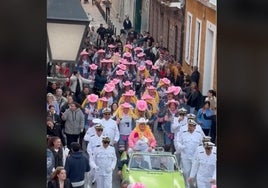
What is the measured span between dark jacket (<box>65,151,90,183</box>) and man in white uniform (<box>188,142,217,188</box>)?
5.76 feet

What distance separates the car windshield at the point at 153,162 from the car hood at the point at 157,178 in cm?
11

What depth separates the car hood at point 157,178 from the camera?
11.6 meters

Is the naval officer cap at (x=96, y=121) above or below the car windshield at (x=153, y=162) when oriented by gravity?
above

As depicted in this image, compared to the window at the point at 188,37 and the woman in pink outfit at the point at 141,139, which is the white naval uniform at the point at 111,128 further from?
the window at the point at 188,37

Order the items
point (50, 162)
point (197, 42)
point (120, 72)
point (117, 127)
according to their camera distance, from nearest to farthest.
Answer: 1. point (50, 162)
2. point (117, 127)
3. point (120, 72)
4. point (197, 42)

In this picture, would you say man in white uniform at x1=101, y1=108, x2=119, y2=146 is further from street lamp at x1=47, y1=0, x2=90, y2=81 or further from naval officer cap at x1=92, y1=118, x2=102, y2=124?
street lamp at x1=47, y1=0, x2=90, y2=81

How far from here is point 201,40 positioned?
25.1 m

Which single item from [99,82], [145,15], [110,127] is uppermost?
[110,127]

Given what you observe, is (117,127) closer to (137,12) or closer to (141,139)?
(141,139)

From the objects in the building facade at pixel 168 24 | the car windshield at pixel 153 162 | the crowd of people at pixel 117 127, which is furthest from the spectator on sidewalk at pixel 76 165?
the building facade at pixel 168 24

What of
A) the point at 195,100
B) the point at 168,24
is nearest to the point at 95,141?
the point at 195,100

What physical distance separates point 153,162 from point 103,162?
3.02ft

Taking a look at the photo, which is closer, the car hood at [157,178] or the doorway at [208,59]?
the car hood at [157,178]
